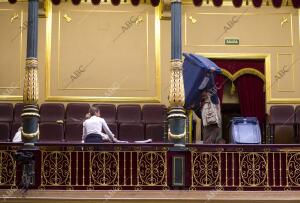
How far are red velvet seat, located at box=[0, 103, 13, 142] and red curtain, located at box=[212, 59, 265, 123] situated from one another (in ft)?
14.4

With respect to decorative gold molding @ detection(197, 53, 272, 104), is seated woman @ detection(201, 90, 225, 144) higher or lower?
lower

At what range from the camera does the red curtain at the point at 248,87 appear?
14.3m

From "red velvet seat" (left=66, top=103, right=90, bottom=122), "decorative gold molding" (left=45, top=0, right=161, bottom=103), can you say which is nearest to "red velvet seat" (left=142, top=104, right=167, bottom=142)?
"decorative gold molding" (left=45, top=0, right=161, bottom=103)

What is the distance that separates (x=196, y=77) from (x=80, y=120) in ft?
10.2

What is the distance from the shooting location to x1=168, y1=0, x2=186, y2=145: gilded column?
34.0 feet

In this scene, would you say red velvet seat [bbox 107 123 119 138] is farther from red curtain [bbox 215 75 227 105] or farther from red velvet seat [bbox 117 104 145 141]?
red curtain [bbox 215 75 227 105]

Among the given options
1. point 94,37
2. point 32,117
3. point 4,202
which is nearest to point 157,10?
point 94,37

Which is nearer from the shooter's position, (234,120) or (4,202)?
(4,202)

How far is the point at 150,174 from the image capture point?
33.5ft

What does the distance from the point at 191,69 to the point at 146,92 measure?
2.89 meters

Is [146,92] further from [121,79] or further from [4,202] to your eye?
[4,202]

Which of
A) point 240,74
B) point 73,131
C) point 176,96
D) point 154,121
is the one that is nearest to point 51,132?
point 73,131

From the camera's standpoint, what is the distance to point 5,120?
13414 mm

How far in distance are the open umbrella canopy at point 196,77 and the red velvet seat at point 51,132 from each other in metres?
2.83
